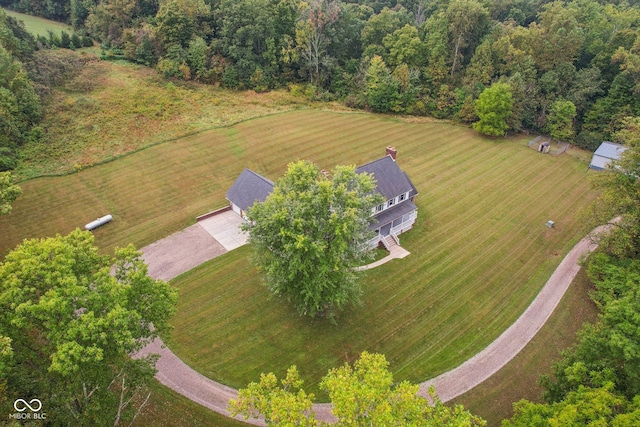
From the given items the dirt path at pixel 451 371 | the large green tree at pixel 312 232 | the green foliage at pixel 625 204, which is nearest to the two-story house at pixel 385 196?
the large green tree at pixel 312 232

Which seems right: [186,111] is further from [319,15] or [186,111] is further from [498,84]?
[498,84]

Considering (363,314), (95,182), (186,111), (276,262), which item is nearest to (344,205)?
(276,262)

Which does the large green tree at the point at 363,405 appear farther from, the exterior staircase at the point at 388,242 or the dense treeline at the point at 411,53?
the dense treeline at the point at 411,53

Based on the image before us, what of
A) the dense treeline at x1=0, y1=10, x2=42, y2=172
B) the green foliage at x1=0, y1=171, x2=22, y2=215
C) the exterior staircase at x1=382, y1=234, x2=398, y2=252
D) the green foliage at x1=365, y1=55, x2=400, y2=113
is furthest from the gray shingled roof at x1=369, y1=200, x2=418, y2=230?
the dense treeline at x1=0, y1=10, x2=42, y2=172

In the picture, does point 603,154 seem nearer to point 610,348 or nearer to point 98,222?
point 610,348

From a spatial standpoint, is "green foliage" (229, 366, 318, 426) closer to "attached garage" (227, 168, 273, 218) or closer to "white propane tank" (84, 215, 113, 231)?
"attached garage" (227, 168, 273, 218)

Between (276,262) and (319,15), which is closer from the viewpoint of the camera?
(276,262)
